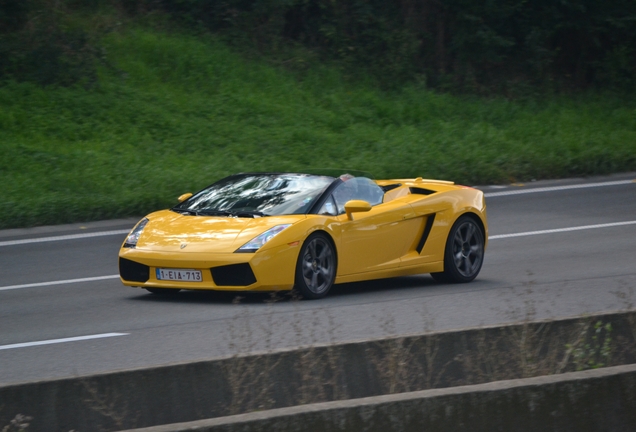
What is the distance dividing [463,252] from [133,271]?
3.62 meters

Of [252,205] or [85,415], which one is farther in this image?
[252,205]

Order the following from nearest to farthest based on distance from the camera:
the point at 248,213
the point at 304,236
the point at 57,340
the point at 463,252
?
1. the point at 57,340
2. the point at 304,236
3. the point at 248,213
4. the point at 463,252

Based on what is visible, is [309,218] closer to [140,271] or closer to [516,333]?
[140,271]

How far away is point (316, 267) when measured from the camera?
9.16m

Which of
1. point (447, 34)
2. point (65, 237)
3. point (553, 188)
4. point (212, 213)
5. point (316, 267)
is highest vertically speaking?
point (447, 34)

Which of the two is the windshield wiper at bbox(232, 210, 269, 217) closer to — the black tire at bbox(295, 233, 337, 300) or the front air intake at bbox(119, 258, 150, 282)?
the black tire at bbox(295, 233, 337, 300)

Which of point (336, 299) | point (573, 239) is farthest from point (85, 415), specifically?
point (573, 239)

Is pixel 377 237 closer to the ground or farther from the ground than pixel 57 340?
farther from the ground

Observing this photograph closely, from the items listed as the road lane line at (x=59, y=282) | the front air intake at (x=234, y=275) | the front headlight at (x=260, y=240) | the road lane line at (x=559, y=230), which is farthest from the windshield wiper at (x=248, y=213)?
the road lane line at (x=559, y=230)

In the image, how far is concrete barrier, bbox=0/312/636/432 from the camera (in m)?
4.94

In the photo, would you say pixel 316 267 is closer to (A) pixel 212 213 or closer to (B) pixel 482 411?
(A) pixel 212 213

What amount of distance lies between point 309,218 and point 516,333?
3.52 meters

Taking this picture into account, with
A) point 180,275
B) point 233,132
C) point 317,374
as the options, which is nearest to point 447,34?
point 233,132

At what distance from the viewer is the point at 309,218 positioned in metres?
9.12
